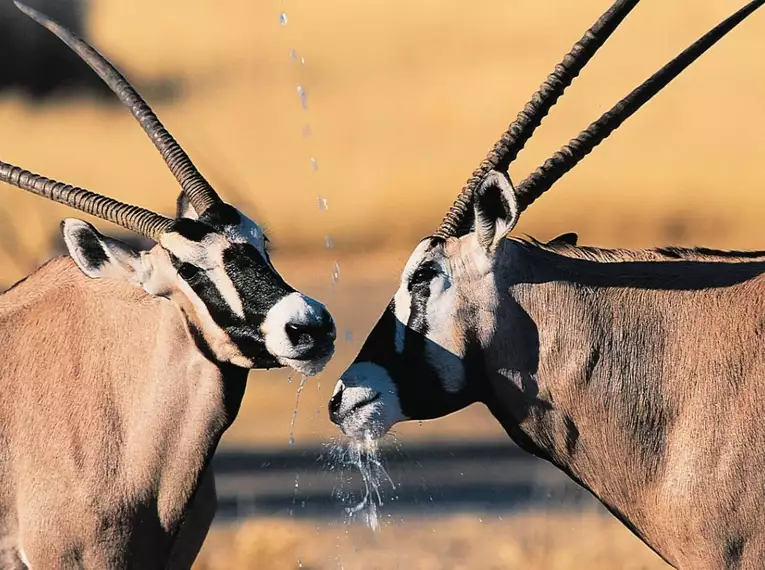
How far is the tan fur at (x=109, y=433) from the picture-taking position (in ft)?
21.0

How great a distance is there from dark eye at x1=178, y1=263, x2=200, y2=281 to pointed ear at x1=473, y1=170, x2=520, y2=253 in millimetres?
1064

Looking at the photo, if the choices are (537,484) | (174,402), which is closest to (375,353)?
(174,402)

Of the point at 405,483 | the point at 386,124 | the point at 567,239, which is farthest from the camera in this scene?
the point at 386,124

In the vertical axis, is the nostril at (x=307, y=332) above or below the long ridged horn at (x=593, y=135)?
below

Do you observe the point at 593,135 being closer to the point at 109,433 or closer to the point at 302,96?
the point at 109,433

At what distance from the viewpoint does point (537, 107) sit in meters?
6.29

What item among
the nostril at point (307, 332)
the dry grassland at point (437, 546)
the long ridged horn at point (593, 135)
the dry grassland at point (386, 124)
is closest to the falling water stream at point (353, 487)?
the dry grassland at point (437, 546)

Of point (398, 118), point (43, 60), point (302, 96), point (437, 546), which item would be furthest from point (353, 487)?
point (302, 96)

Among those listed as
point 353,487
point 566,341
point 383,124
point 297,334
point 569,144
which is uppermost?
point 569,144

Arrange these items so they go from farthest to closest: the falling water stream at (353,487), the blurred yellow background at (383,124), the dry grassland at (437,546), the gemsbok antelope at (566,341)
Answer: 1. the blurred yellow background at (383,124)
2. the falling water stream at (353,487)
3. the dry grassland at (437,546)
4. the gemsbok antelope at (566,341)

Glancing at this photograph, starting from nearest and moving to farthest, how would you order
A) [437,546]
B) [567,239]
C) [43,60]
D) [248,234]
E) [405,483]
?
[248,234]
[567,239]
[437,546]
[405,483]
[43,60]

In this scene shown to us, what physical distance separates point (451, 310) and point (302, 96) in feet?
57.0

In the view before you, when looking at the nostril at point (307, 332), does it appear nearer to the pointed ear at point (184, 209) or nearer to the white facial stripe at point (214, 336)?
the white facial stripe at point (214, 336)

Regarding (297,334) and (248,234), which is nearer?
(297,334)
